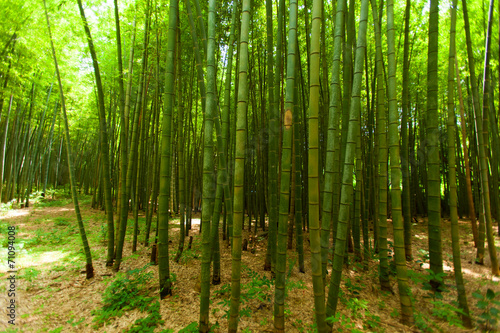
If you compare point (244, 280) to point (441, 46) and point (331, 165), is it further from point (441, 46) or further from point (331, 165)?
point (441, 46)

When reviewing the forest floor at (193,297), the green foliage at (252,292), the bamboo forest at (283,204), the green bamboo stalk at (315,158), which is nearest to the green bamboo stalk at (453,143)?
the bamboo forest at (283,204)

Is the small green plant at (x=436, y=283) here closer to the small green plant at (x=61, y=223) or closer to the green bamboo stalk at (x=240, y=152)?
the green bamboo stalk at (x=240, y=152)

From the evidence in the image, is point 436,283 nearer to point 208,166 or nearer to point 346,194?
point 346,194

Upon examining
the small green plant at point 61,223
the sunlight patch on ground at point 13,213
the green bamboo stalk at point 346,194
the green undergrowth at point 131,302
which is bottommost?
Answer: the green undergrowth at point 131,302

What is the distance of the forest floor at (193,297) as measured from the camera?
5.75 feet

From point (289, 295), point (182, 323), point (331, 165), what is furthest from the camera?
point (289, 295)

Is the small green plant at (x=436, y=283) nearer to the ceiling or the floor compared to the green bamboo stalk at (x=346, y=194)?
nearer to the floor

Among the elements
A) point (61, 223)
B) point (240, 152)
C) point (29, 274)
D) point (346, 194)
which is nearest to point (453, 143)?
point (346, 194)

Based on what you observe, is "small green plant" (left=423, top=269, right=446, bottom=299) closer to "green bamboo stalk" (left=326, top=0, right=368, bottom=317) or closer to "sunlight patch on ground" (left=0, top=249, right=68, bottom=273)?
"green bamboo stalk" (left=326, top=0, right=368, bottom=317)

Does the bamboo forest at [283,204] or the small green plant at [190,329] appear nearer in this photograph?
the bamboo forest at [283,204]

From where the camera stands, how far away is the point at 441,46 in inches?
166

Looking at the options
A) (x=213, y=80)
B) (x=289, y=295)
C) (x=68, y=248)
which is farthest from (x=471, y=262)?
(x=68, y=248)

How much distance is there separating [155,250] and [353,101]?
2677mm

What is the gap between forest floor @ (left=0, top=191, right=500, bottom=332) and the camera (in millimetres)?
1754
